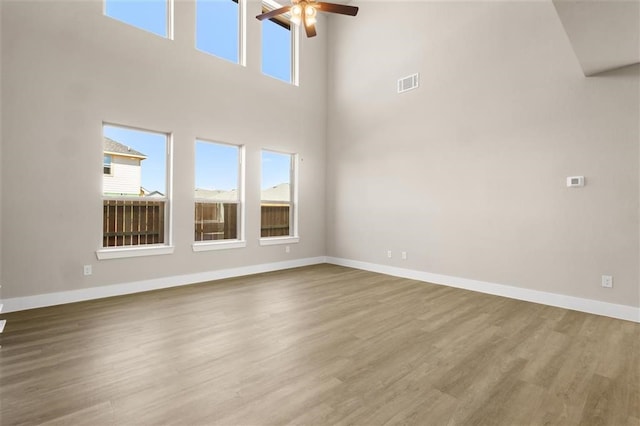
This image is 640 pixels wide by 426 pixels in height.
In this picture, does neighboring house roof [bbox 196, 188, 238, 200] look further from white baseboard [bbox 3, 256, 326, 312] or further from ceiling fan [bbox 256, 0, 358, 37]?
ceiling fan [bbox 256, 0, 358, 37]

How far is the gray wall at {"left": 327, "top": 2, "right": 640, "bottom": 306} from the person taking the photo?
3686 mm

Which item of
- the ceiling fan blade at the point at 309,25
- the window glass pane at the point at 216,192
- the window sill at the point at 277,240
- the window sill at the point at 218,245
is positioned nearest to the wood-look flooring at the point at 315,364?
the window sill at the point at 218,245

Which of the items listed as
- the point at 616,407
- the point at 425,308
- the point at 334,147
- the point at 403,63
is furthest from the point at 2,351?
the point at 403,63

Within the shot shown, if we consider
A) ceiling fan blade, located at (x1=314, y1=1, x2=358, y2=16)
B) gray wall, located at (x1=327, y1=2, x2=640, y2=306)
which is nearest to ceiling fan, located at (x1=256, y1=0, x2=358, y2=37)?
ceiling fan blade, located at (x1=314, y1=1, x2=358, y2=16)

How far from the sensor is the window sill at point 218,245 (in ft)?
16.5

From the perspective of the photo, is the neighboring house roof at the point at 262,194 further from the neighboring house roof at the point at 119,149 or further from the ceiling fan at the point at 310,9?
the ceiling fan at the point at 310,9

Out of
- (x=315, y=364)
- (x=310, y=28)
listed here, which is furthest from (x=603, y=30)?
(x=315, y=364)

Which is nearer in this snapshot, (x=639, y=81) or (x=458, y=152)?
(x=639, y=81)

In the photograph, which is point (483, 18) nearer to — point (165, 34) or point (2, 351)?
point (165, 34)

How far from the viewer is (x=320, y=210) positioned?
6.89 meters

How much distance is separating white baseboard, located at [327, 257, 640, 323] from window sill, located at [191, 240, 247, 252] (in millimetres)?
2440

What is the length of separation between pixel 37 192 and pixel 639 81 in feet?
21.9

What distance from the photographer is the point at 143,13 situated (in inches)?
180

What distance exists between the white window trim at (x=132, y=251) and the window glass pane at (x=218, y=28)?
10.2ft
